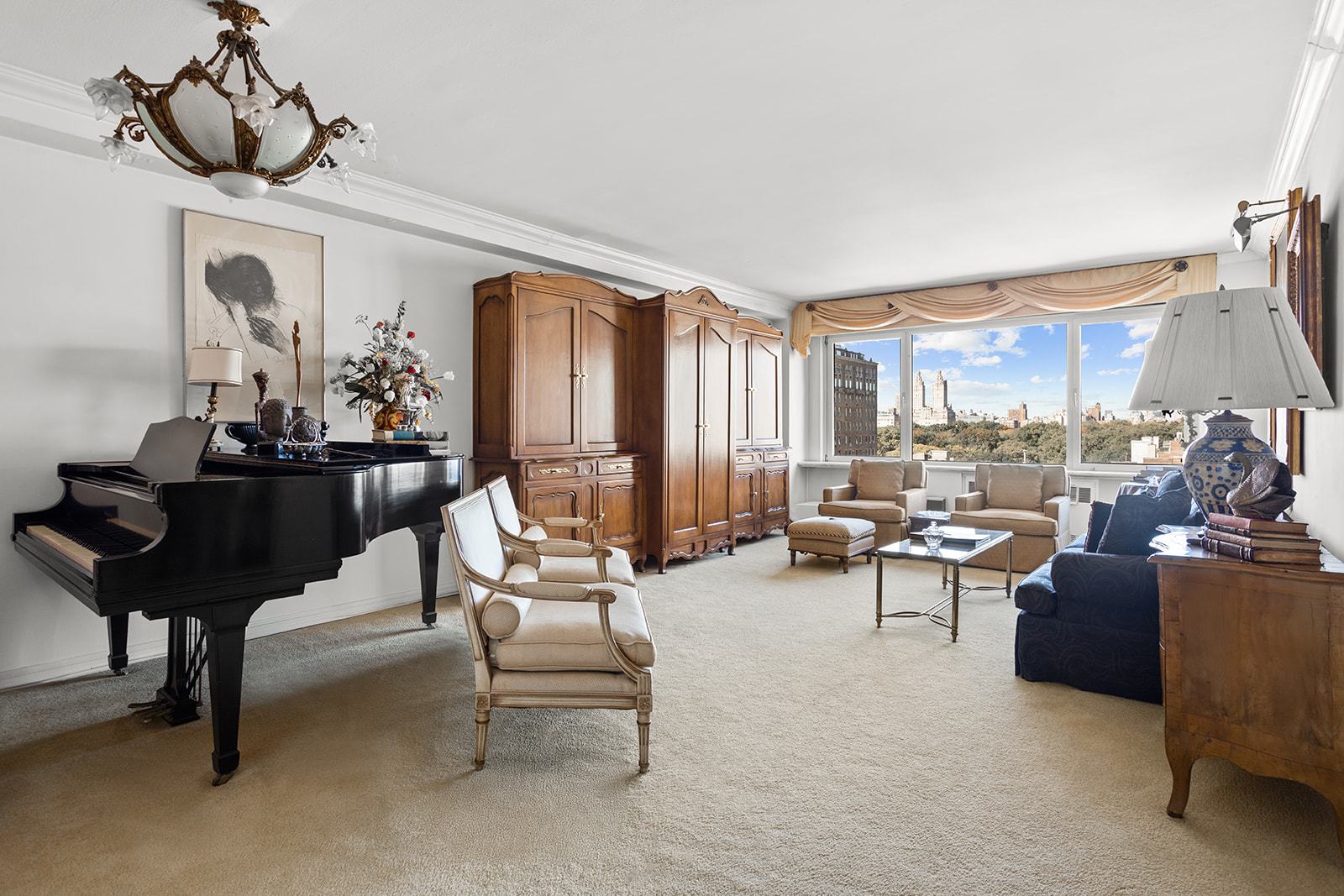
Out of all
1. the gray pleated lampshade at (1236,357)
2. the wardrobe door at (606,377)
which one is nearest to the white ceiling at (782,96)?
the wardrobe door at (606,377)

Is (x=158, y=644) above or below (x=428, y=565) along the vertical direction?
below

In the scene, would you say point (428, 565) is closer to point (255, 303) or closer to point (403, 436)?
point (403, 436)

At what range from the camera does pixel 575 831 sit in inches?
77.0

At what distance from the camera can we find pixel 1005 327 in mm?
6801

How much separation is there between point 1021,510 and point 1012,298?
2.03m

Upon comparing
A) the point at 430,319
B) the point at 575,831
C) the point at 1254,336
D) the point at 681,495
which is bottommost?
the point at 575,831

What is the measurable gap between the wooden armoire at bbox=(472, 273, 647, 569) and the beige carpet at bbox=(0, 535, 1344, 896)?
1.69 meters

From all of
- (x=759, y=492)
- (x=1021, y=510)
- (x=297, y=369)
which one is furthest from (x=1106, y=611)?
(x=297, y=369)

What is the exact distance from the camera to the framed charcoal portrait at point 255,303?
11.5ft

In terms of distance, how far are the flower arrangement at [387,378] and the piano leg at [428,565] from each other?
0.69m

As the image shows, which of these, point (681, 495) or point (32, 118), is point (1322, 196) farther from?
point (32, 118)

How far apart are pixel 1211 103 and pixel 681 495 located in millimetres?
4069

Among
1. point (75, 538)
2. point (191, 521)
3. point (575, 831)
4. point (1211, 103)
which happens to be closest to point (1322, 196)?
point (1211, 103)

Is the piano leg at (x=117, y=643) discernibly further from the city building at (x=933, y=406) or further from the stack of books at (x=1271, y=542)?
the city building at (x=933, y=406)
